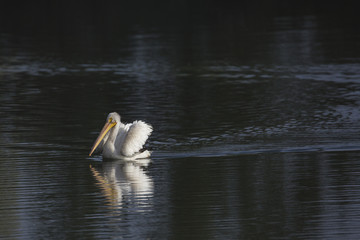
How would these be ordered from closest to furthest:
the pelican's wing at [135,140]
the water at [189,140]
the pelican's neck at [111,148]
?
the water at [189,140], the pelican's wing at [135,140], the pelican's neck at [111,148]

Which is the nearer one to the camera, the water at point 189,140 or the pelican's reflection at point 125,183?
the water at point 189,140

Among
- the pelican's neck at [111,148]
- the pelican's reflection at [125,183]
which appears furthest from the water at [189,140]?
the pelican's neck at [111,148]

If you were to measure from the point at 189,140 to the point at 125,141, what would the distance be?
1.61 meters

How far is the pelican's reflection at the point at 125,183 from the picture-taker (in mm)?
10197

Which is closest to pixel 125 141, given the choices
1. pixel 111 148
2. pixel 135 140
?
pixel 135 140

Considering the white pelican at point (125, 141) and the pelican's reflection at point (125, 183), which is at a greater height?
the white pelican at point (125, 141)

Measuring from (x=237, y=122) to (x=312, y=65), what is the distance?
8973 mm

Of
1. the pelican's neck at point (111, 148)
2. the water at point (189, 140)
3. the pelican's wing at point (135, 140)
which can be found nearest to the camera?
the water at point (189, 140)

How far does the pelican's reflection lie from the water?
2cm

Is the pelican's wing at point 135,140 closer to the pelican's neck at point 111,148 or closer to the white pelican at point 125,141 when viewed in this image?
the white pelican at point 125,141

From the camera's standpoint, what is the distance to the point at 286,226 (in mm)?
8891

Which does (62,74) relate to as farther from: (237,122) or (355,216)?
(355,216)

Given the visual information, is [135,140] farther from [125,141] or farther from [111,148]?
[111,148]

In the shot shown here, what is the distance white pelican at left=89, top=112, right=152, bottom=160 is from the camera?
41.8 feet
